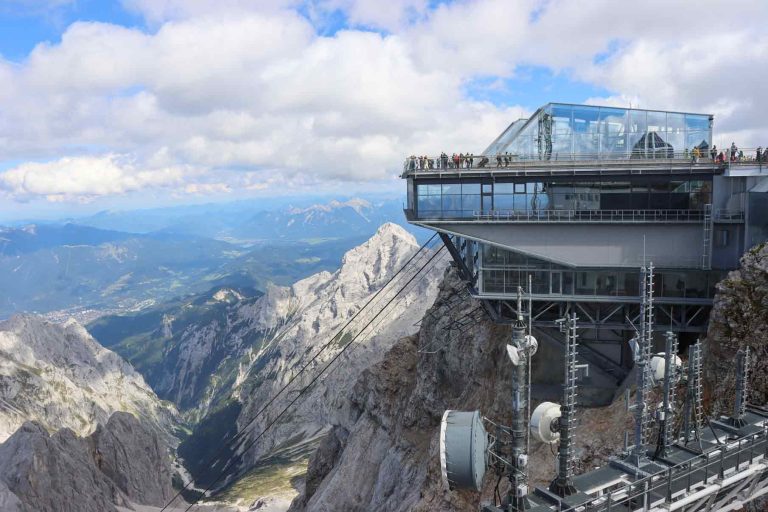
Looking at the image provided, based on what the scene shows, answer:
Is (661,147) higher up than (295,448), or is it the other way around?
(661,147)

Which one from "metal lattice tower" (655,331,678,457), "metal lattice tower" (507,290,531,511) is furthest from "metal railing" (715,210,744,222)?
"metal lattice tower" (507,290,531,511)

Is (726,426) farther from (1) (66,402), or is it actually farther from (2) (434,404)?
(1) (66,402)

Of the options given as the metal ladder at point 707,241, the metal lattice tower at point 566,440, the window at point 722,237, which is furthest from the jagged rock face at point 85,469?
the window at point 722,237

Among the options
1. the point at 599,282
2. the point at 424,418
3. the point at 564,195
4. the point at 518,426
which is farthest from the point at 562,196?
the point at 424,418

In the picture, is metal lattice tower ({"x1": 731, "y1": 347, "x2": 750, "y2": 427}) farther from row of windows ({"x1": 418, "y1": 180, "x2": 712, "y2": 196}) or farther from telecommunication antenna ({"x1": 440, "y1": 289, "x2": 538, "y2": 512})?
row of windows ({"x1": 418, "y1": 180, "x2": 712, "y2": 196})

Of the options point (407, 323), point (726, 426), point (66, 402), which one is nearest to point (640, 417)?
point (726, 426)
